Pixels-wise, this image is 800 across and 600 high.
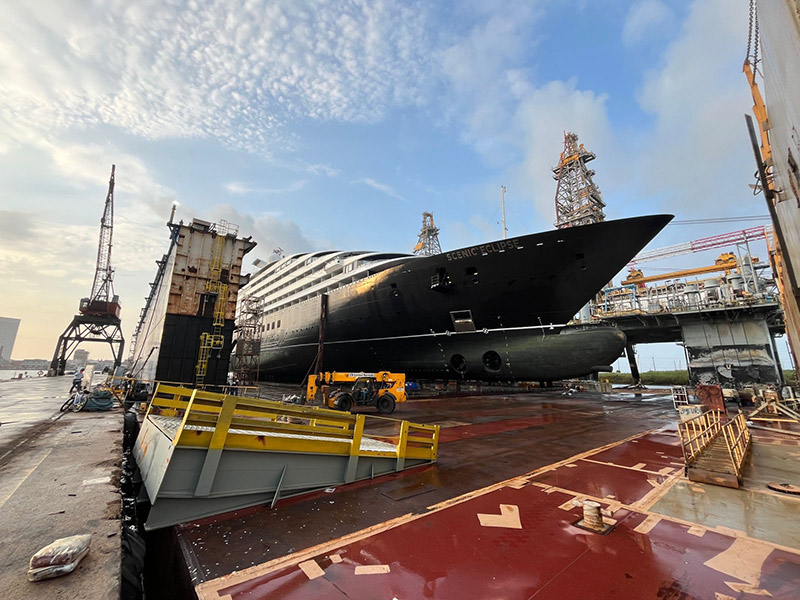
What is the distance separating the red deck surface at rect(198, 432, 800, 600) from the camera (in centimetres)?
254

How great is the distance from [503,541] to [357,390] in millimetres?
9495

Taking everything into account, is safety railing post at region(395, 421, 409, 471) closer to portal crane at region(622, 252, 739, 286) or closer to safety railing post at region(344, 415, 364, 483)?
safety railing post at region(344, 415, 364, 483)

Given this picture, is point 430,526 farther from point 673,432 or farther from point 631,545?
point 673,432

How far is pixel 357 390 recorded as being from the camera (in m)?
12.4

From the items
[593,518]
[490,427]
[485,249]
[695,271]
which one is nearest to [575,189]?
[695,271]

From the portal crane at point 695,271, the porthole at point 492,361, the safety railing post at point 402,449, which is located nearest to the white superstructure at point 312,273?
the porthole at point 492,361

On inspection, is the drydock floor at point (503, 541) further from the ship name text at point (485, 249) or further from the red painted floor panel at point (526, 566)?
the ship name text at point (485, 249)

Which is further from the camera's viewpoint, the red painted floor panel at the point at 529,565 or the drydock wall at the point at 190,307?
the drydock wall at the point at 190,307

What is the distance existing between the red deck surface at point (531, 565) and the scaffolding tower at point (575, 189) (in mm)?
38250

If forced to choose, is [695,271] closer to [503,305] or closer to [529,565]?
[503,305]

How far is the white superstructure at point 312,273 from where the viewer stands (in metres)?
21.7

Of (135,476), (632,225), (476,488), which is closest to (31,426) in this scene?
(135,476)

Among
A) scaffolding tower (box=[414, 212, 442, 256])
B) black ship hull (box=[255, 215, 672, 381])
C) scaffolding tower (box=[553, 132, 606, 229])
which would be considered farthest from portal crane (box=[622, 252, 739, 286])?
black ship hull (box=[255, 215, 672, 381])

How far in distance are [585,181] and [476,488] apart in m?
41.4
